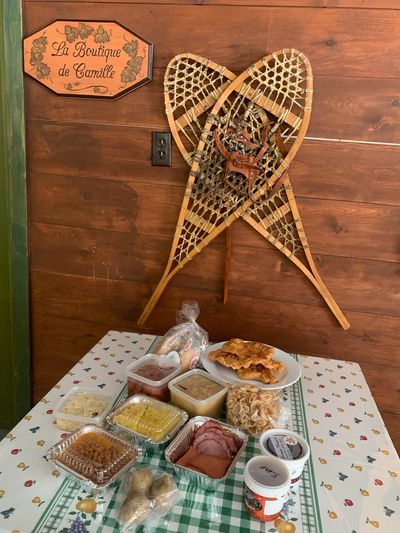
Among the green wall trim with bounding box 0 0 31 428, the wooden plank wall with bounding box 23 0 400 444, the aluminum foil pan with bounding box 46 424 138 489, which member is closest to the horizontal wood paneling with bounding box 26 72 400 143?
the wooden plank wall with bounding box 23 0 400 444

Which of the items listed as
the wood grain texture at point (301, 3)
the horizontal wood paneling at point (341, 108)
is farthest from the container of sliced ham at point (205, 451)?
the wood grain texture at point (301, 3)

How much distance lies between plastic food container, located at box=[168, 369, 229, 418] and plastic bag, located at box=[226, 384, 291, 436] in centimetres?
3

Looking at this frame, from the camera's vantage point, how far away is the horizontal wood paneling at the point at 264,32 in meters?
1.33

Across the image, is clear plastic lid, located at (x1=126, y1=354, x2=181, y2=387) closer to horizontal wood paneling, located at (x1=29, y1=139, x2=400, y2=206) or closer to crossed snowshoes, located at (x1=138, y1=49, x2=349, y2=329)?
crossed snowshoes, located at (x1=138, y1=49, x2=349, y2=329)

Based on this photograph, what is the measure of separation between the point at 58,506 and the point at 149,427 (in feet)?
0.77

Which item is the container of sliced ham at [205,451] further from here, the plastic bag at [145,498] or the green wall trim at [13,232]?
the green wall trim at [13,232]

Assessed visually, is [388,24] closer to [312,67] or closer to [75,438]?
[312,67]

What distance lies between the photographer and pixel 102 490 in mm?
807

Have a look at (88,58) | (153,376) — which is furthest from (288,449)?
(88,58)

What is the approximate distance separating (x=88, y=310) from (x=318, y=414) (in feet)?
3.34

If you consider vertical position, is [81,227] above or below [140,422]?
above

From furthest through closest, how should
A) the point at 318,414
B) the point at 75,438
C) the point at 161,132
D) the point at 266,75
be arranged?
1. the point at 161,132
2. the point at 266,75
3. the point at 318,414
4. the point at 75,438

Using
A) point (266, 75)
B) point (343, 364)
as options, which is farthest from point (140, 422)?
point (266, 75)

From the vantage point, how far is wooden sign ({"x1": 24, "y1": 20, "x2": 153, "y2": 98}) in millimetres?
1449
